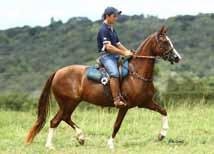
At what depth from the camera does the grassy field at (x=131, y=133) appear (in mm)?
10008

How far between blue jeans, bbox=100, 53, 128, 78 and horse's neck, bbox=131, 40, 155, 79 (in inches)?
8.4

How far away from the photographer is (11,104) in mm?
27172

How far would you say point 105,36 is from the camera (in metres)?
10.5

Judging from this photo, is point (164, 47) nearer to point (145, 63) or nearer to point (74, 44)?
point (145, 63)

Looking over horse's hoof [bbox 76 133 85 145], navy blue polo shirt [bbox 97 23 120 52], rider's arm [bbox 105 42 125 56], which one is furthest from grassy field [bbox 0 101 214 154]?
navy blue polo shirt [bbox 97 23 120 52]

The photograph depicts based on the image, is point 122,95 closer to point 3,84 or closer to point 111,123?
point 111,123

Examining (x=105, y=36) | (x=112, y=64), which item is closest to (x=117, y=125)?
(x=112, y=64)

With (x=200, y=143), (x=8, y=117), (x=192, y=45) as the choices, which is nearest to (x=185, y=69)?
(x=192, y=45)

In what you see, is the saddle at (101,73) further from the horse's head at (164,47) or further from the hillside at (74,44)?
the hillside at (74,44)

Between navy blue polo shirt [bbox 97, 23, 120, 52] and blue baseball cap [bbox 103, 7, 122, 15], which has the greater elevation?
blue baseball cap [bbox 103, 7, 122, 15]

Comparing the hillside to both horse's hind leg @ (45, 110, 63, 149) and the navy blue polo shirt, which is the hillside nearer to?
horse's hind leg @ (45, 110, 63, 149)

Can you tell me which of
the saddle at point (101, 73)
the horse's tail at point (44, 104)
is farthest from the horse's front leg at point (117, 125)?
the horse's tail at point (44, 104)

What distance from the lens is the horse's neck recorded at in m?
10.5

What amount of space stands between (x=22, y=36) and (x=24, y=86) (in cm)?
2711
